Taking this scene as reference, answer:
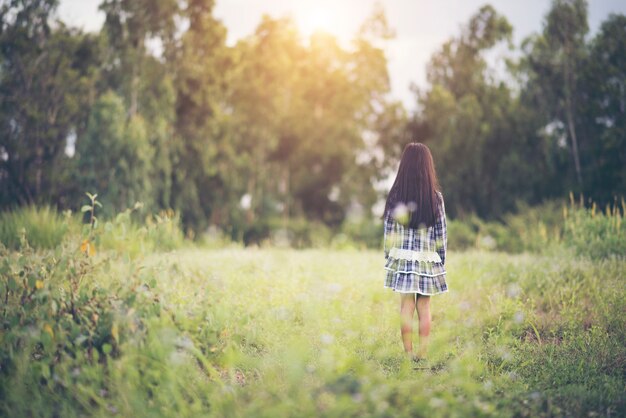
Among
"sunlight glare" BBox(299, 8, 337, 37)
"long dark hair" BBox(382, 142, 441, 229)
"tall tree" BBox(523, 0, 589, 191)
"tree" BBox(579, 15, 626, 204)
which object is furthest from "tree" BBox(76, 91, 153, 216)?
"tall tree" BBox(523, 0, 589, 191)

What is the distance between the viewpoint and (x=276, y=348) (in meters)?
4.55

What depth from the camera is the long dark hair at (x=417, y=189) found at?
4605 mm

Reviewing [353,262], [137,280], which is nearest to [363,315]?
[137,280]

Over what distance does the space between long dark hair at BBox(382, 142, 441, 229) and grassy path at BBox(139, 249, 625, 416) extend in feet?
3.97

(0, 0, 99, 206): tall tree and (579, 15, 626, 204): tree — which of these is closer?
(0, 0, 99, 206): tall tree

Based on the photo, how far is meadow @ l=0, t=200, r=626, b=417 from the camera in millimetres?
3229

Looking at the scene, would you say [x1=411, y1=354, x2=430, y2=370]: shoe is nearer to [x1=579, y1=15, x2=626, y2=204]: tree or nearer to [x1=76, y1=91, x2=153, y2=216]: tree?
[x1=76, y1=91, x2=153, y2=216]: tree

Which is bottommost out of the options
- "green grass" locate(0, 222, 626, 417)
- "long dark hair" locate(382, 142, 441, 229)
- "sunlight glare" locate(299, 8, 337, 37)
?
"green grass" locate(0, 222, 626, 417)

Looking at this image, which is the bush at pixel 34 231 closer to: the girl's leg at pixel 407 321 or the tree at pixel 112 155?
the girl's leg at pixel 407 321

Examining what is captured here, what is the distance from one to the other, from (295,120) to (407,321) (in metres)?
26.8

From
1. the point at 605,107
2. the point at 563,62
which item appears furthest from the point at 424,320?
the point at 563,62

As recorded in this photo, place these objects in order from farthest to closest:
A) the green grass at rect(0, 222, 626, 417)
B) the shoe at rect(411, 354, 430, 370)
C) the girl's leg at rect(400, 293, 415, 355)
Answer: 1. the girl's leg at rect(400, 293, 415, 355)
2. the shoe at rect(411, 354, 430, 370)
3. the green grass at rect(0, 222, 626, 417)

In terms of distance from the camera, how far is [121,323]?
3.50 m

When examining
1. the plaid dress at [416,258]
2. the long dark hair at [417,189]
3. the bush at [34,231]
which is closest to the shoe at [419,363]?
the plaid dress at [416,258]
